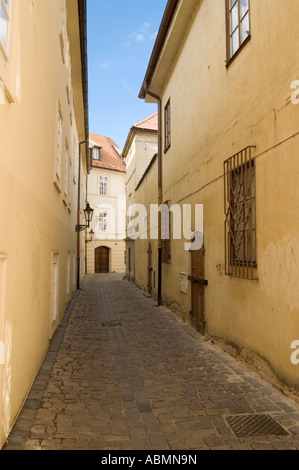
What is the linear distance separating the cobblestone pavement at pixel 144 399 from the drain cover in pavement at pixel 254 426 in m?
0.05

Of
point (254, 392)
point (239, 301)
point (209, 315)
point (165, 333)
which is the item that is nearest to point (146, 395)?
point (254, 392)

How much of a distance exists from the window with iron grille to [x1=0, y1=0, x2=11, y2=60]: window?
3.47 m

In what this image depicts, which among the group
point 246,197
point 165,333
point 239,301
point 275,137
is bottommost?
point 165,333

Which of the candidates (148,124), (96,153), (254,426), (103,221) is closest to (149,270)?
(148,124)

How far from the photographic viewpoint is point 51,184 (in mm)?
6555

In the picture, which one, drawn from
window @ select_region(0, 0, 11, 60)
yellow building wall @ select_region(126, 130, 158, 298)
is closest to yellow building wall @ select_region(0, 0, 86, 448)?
window @ select_region(0, 0, 11, 60)

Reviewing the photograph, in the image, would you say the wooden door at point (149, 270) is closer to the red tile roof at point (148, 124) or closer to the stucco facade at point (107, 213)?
the red tile roof at point (148, 124)

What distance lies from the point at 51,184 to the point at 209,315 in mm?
3994

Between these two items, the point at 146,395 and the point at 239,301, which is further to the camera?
the point at 239,301

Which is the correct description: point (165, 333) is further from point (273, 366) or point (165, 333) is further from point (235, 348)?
point (273, 366)

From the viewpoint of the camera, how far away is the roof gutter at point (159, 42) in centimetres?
902

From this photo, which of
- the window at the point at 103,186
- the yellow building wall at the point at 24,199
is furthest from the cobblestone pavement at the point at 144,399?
the window at the point at 103,186

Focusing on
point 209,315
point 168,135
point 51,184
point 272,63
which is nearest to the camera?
point 272,63

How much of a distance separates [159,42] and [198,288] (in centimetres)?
744
